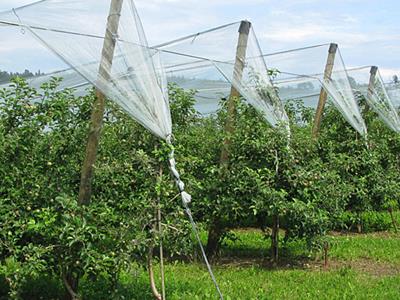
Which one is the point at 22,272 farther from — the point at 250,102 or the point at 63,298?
the point at 250,102

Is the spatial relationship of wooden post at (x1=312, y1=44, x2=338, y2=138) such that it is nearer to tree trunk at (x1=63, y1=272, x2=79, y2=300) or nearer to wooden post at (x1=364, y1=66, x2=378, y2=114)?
wooden post at (x1=364, y1=66, x2=378, y2=114)

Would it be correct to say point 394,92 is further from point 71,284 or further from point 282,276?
point 71,284

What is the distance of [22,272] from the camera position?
4070 mm

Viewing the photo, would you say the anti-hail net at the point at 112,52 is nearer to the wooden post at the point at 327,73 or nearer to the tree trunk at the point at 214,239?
the tree trunk at the point at 214,239

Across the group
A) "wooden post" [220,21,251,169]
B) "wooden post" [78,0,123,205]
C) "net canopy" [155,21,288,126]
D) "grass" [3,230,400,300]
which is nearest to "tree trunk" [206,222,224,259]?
"grass" [3,230,400,300]

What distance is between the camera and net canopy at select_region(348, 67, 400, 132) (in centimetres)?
1002

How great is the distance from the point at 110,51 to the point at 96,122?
1.81 feet

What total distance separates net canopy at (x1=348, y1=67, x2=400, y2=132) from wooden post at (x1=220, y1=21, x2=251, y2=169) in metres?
3.52

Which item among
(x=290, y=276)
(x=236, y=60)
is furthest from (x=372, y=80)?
(x=290, y=276)

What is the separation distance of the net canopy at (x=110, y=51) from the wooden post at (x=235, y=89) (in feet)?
6.80

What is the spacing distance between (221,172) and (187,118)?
3.54 ft

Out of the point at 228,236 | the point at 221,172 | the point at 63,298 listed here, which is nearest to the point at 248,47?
the point at 221,172

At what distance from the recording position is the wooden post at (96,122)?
445 cm

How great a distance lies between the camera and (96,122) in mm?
4547
